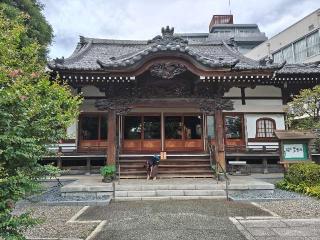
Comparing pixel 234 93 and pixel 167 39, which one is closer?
pixel 167 39

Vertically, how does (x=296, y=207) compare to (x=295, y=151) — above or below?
below

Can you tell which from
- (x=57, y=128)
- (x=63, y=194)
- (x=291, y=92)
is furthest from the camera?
(x=291, y=92)

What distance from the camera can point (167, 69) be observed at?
1213 centimetres

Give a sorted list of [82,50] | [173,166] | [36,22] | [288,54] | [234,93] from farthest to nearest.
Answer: [288,54] < [36,22] < [82,50] < [234,93] < [173,166]

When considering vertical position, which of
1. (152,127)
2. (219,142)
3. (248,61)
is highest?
(248,61)

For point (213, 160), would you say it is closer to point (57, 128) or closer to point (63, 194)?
point (63, 194)

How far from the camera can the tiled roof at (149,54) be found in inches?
457

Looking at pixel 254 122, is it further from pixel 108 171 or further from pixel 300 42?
pixel 300 42

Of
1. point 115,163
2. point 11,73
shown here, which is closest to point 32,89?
point 11,73

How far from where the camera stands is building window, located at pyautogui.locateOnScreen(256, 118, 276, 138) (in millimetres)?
15102

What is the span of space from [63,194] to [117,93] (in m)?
4.96

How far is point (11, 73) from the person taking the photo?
397 cm

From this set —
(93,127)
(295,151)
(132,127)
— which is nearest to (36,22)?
(93,127)

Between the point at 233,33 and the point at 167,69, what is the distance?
51192 mm
